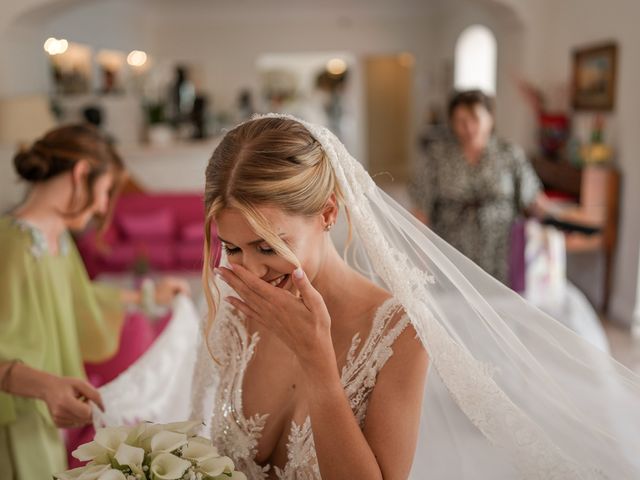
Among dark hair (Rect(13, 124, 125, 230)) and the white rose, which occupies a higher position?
dark hair (Rect(13, 124, 125, 230))

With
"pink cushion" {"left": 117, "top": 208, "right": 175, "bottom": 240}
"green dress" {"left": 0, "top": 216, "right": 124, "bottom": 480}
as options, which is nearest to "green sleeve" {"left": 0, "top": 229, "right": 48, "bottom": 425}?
"green dress" {"left": 0, "top": 216, "right": 124, "bottom": 480}

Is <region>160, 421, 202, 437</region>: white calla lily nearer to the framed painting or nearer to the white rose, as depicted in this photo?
the white rose

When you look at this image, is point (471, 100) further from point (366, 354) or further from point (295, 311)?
point (295, 311)

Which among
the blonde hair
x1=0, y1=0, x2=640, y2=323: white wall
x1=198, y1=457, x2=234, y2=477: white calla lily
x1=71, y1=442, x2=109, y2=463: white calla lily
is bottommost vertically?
x1=198, y1=457, x2=234, y2=477: white calla lily

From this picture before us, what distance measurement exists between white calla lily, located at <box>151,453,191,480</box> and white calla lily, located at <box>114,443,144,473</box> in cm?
2

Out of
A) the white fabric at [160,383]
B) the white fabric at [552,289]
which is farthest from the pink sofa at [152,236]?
the white fabric at [160,383]

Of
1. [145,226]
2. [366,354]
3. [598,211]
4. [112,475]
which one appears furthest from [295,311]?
[145,226]

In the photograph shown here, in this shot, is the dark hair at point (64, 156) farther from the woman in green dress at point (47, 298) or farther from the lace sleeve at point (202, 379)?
the lace sleeve at point (202, 379)

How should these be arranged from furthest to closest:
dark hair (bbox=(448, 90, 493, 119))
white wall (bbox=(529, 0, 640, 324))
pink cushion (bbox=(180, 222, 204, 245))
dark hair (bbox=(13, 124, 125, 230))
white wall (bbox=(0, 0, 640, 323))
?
1. pink cushion (bbox=(180, 222, 204, 245))
2. white wall (bbox=(0, 0, 640, 323))
3. white wall (bbox=(529, 0, 640, 324))
4. dark hair (bbox=(448, 90, 493, 119))
5. dark hair (bbox=(13, 124, 125, 230))

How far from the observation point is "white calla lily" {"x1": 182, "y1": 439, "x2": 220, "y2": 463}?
97 centimetres

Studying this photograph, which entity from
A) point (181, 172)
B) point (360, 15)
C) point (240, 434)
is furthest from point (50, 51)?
point (240, 434)

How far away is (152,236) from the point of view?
5.82 metres

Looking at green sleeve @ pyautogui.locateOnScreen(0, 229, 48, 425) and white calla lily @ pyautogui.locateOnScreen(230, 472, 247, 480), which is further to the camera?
green sleeve @ pyautogui.locateOnScreen(0, 229, 48, 425)

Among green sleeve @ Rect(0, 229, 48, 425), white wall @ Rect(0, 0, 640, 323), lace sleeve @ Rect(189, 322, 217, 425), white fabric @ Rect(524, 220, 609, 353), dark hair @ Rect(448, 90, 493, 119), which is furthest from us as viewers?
A: white wall @ Rect(0, 0, 640, 323)
